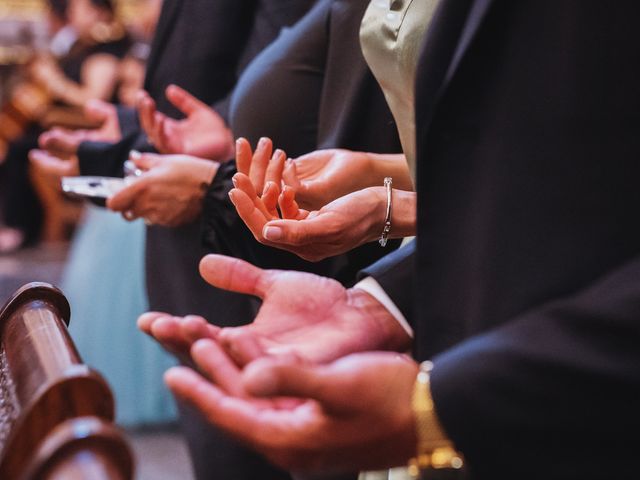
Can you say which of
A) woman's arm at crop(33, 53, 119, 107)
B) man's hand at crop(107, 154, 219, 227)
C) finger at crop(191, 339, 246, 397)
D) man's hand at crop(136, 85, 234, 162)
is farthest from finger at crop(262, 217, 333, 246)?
woman's arm at crop(33, 53, 119, 107)

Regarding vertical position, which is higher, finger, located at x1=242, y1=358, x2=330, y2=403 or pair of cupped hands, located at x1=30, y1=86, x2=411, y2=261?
finger, located at x1=242, y1=358, x2=330, y2=403

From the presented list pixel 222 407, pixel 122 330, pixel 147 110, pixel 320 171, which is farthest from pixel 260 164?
pixel 122 330

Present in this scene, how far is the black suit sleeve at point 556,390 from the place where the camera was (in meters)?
0.59

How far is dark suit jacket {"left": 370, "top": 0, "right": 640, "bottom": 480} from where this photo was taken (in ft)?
1.97

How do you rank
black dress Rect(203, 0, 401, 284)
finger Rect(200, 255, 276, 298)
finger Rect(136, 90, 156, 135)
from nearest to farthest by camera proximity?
1. finger Rect(200, 255, 276, 298)
2. black dress Rect(203, 0, 401, 284)
3. finger Rect(136, 90, 156, 135)

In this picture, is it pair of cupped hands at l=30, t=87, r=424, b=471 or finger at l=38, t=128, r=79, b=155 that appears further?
finger at l=38, t=128, r=79, b=155

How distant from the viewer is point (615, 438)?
1.98ft

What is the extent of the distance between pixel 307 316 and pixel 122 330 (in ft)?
7.71

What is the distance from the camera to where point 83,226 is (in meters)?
4.29

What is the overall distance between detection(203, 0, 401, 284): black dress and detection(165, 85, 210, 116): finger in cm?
18

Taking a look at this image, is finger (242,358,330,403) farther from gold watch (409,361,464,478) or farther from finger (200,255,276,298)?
finger (200,255,276,298)

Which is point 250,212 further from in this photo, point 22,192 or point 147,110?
point 22,192

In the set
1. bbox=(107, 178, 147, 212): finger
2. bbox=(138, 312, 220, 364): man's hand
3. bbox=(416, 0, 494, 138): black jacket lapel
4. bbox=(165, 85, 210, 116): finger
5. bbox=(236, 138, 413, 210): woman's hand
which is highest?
bbox=(416, 0, 494, 138): black jacket lapel

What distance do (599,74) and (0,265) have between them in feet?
16.2
